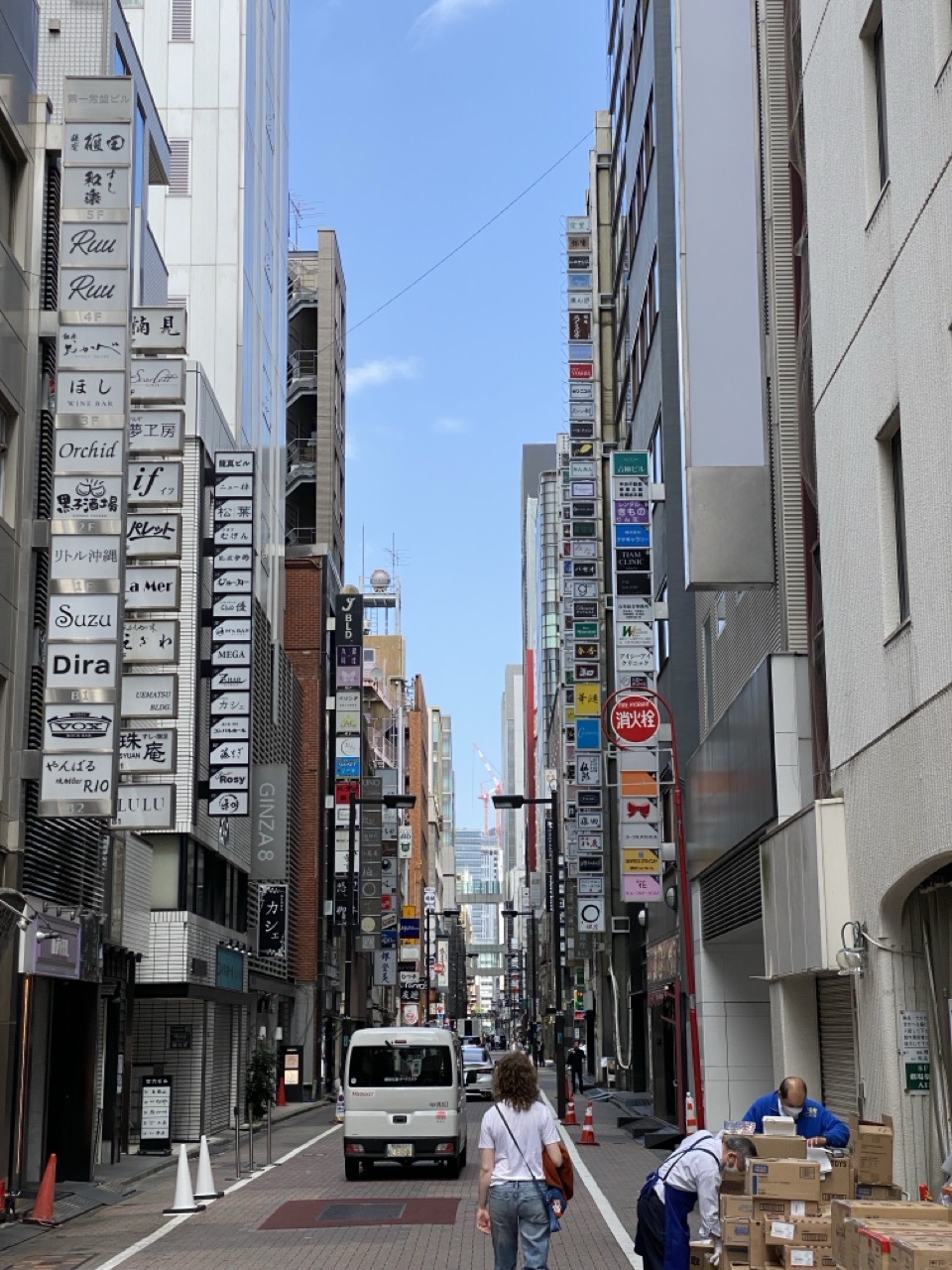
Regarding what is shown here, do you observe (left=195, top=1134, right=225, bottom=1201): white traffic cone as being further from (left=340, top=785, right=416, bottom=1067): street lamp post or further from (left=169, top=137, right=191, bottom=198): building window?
(left=169, top=137, right=191, bottom=198): building window

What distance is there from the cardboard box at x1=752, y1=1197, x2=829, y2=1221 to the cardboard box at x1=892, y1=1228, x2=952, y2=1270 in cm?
231

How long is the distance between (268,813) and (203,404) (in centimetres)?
1398

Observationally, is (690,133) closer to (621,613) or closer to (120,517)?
(120,517)

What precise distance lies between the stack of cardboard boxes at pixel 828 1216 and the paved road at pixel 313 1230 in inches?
162

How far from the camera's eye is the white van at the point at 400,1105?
26.2 metres

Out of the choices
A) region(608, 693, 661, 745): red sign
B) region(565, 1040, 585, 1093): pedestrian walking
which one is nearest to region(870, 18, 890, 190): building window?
region(608, 693, 661, 745): red sign

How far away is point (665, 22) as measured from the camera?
135ft

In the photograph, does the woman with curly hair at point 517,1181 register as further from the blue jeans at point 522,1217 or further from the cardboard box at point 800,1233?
the cardboard box at point 800,1233

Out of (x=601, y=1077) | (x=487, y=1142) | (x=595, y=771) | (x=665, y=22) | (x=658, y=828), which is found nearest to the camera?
(x=487, y=1142)

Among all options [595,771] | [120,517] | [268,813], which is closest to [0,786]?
[120,517]

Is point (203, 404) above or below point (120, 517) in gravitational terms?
above

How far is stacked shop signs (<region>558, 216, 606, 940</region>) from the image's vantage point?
60.3 m

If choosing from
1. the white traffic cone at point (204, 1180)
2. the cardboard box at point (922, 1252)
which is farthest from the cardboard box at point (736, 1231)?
the white traffic cone at point (204, 1180)

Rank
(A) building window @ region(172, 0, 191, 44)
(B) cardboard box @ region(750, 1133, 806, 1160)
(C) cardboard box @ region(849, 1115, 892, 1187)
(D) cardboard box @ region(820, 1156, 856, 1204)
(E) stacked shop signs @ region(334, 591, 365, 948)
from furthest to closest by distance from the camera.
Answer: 1. (E) stacked shop signs @ region(334, 591, 365, 948)
2. (A) building window @ region(172, 0, 191, 44)
3. (C) cardboard box @ region(849, 1115, 892, 1187)
4. (B) cardboard box @ region(750, 1133, 806, 1160)
5. (D) cardboard box @ region(820, 1156, 856, 1204)
